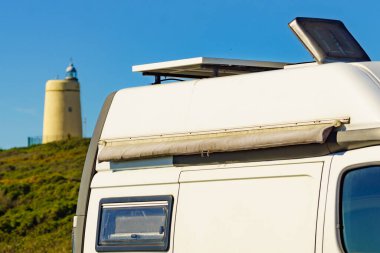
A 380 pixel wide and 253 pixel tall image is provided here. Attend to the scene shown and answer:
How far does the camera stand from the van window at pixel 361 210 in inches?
253

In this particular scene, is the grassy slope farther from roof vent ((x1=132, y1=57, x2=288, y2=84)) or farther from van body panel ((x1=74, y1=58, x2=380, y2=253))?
van body panel ((x1=74, y1=58, x2=380, y2=253))

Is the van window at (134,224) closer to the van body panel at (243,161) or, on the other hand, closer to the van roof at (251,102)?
the van body panel at (243,161)

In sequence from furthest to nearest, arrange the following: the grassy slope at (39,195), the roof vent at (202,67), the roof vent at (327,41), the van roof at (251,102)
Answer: the grassy slope at (39,195) < the roof vent at (202,67) < the roof vent at (327,41) < the van roof at (251,102)

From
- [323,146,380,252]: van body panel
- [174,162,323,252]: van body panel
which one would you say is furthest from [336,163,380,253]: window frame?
[174,162,323,252]: van body panel

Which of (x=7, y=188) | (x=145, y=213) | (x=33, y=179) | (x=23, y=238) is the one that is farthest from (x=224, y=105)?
(x=33, y=179)

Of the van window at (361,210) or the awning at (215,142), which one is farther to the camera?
the awning at (215,142)

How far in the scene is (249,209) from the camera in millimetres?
7203

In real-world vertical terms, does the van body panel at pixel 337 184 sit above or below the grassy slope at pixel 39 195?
below

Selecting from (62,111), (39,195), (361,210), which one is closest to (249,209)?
(361,210)

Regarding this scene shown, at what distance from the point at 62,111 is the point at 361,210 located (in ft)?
239

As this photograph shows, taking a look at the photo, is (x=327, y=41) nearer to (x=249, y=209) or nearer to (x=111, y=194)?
(x=249, y=209)

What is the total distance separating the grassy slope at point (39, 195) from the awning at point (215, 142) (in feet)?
48.8

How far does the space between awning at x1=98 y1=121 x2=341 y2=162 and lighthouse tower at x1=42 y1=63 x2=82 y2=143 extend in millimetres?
68891

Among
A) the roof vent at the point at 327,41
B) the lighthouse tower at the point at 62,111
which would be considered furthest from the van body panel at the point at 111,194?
the lighthouse tower at the point at 62,111
